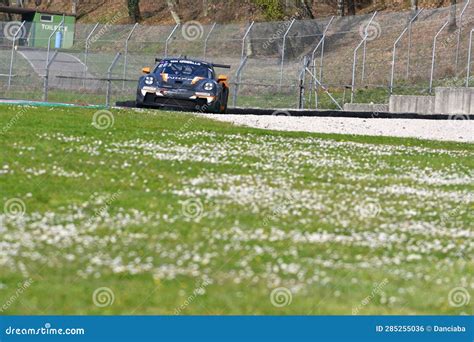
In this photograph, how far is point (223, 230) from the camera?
11273 mm

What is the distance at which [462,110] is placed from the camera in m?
38.3

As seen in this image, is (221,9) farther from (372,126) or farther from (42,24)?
(372,126)

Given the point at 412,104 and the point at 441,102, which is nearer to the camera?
the point at 441,102

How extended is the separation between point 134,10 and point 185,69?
4431 centimetres

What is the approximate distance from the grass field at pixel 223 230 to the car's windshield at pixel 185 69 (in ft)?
44.1

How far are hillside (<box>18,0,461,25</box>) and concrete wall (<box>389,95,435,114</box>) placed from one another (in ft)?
83.0

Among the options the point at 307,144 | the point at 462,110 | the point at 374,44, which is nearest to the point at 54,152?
the point at 307,144

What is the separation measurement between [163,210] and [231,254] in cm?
236

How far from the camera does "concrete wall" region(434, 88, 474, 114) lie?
38.2 meters

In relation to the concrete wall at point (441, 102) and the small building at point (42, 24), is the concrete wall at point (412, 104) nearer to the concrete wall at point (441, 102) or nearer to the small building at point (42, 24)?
the concrete wall at point (441, 102)

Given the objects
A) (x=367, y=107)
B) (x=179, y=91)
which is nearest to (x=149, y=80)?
(x=179, y=91)

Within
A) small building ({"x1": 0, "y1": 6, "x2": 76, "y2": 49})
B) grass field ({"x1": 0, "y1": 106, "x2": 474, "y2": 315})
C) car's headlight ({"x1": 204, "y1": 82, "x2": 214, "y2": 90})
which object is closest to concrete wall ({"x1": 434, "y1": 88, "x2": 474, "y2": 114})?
car's headlight ({"x1": 204, "y1": 82, "x2": 214, "y2": 90})

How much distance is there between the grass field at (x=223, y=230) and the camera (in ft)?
28.3

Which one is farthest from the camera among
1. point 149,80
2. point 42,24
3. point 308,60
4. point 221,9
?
point 42,24
